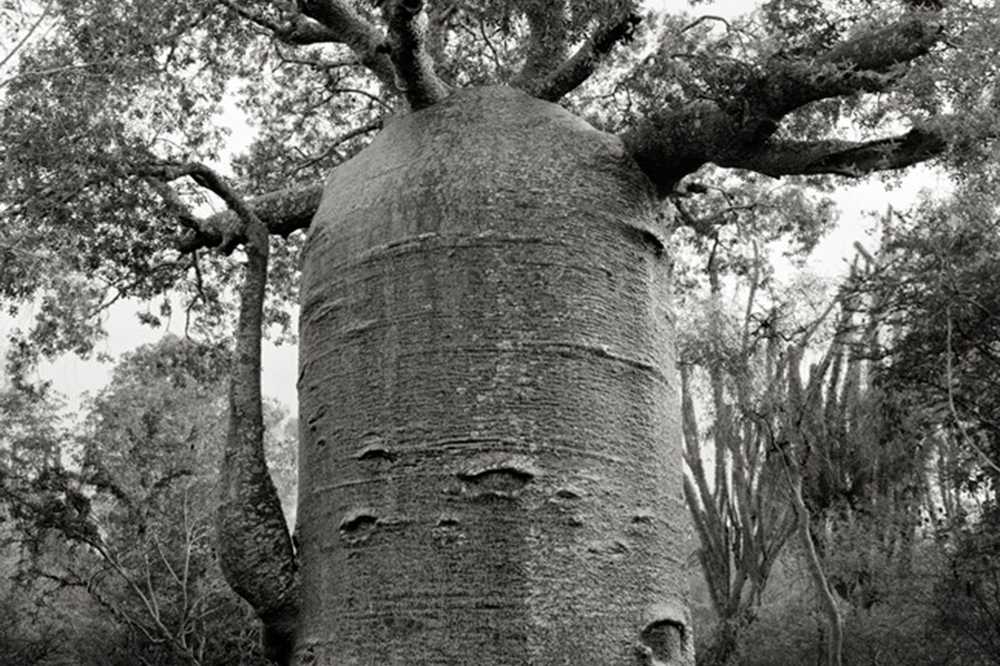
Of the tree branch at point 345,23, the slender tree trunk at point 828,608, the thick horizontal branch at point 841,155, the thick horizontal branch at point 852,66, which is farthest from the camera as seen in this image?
the slender tree trunk at point 828,608

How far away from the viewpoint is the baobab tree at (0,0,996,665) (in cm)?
265

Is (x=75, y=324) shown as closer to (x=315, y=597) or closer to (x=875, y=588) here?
(x=315, y=597)

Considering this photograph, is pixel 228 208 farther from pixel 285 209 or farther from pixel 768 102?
pixel 768 102

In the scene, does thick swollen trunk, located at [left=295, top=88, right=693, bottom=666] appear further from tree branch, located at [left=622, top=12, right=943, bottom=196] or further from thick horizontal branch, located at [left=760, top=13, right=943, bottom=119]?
thick horizontal branch, located at [left=760, top=13, right=943, bottom=119]

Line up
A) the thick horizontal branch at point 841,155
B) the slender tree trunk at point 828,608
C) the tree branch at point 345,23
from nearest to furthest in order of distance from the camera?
the thick horizontal branch at point 841,155, the tree branch at point 345,23, the slender tree trunk at point 828,608

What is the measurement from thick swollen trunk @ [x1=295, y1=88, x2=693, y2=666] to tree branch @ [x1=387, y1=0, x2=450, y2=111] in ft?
0.99

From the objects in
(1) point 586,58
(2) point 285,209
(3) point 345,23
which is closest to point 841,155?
(1) point 586,58

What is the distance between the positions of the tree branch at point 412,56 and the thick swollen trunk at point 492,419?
0.30 metres

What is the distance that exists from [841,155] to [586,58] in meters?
1.04

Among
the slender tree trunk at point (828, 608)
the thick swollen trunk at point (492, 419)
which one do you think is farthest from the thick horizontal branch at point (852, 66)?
the slender tree trunk at point (828, 608)

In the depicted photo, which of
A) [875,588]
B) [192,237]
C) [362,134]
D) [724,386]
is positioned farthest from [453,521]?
[724,386]

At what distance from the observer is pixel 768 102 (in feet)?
10.4

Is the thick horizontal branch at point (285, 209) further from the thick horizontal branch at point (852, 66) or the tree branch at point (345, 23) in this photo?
the thick horizontal branch at point (852, 66)

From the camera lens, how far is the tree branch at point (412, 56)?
318 cm
